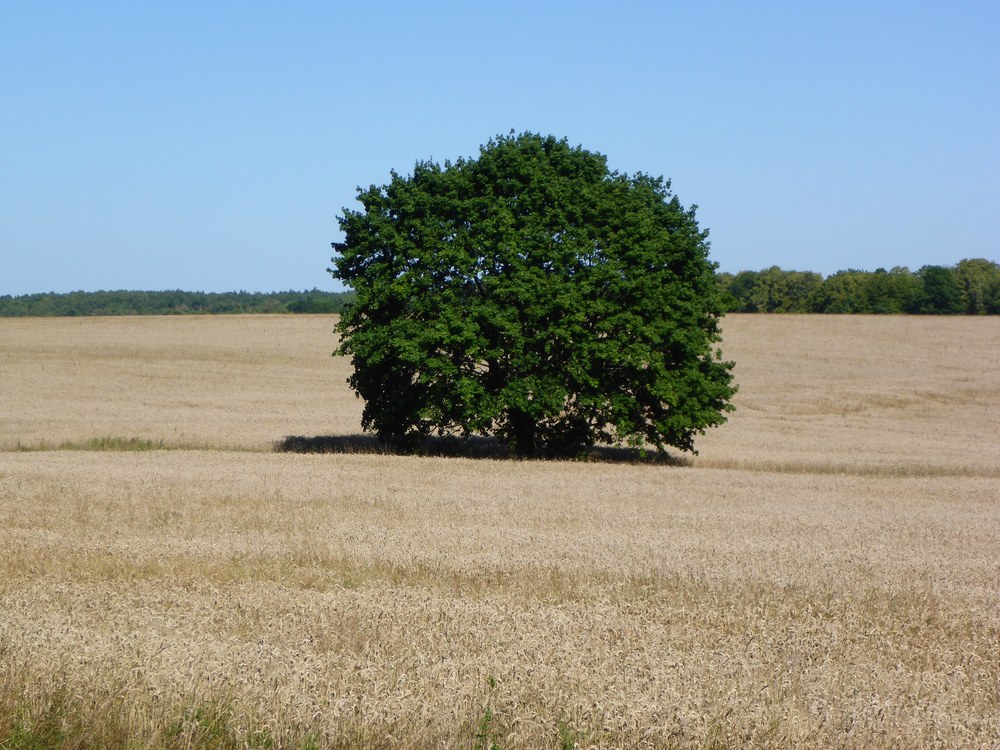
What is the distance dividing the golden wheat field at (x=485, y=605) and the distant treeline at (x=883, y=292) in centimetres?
8725

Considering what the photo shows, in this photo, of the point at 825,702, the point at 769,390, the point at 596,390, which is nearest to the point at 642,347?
the point at 596,390

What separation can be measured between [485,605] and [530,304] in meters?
18.4

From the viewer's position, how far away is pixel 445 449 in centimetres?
2994

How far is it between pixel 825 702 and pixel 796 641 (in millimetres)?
1663

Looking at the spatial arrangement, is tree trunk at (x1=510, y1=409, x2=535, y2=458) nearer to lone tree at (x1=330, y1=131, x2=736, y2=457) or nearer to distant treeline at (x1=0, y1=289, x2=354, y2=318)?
lone tree at (x1=330, y1=131, x2=736, y2=457)

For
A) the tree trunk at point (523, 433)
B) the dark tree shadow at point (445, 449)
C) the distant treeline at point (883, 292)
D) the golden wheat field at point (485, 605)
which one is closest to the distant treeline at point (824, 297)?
the distant treeline at point (883, 292)

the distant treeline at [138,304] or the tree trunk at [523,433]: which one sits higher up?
the distant treeline at [138,304]

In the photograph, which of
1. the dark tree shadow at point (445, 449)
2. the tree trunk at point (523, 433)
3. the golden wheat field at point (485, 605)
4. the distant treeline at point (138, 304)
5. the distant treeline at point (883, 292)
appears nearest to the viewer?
the golden wheat field at point (485, 605)

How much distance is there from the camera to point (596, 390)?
2705cm

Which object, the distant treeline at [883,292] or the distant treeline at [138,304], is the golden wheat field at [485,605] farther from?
the distant treeline at [138,304]

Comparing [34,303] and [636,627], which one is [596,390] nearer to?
[636,627]

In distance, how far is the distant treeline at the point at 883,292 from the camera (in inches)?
4235

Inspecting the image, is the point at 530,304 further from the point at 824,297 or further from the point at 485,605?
the point at 824,297

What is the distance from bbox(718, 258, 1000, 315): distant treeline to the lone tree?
75.5m
